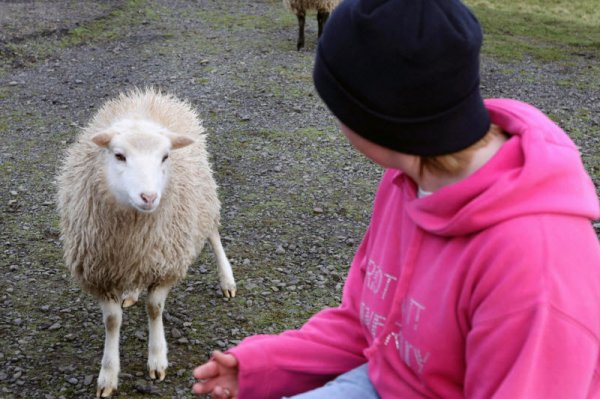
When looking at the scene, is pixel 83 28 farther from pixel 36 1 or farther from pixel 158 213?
pixel 158 213

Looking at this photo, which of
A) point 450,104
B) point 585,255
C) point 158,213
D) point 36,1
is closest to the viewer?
point 585,255

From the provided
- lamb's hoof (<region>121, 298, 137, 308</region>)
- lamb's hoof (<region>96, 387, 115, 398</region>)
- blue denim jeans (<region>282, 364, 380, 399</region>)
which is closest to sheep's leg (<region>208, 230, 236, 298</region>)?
lamb's hoof (<region>121, 298, 137, 308</region>)

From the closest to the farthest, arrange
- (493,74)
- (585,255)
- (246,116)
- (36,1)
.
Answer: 1. (585,255)
2. (246,116)
3. (493,74)
4. (36,1)

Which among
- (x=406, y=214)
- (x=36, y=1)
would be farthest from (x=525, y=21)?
(x=406, y=214)

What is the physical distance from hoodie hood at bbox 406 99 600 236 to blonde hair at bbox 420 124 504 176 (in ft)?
0.18

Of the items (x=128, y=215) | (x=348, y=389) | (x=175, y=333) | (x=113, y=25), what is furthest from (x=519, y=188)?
(x=113, y=25)

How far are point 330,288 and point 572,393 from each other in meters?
3.22

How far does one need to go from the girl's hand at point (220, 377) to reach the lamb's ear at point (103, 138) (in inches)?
64.6

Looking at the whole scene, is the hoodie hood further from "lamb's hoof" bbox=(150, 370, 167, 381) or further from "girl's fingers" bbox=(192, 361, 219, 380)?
"lamb's hoof" bbox=(150, 370, 167, 381)

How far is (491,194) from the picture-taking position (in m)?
1.39

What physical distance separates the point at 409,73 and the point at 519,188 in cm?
32

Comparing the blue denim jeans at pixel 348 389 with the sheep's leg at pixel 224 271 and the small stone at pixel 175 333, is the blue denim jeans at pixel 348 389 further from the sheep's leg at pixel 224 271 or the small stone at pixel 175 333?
the sheep's leg at pixel 224 271

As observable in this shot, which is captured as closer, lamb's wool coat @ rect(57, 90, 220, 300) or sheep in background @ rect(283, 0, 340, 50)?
lamb's wool coat @ rect(57, 90, 220, 300)

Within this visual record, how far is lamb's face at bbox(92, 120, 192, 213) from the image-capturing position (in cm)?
310
